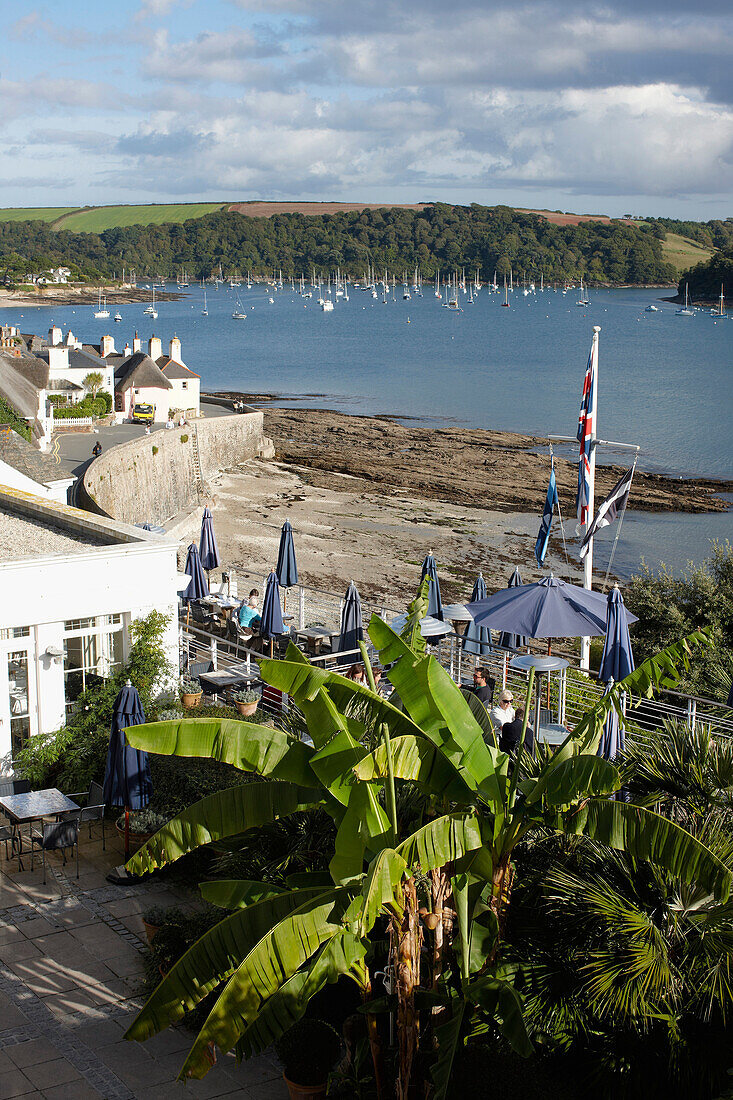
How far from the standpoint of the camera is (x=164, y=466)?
47.4 m

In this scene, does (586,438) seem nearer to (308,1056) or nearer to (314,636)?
(314,636)

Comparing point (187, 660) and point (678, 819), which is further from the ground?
point (678, 819)

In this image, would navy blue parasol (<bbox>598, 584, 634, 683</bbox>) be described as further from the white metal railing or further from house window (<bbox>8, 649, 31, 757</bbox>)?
house window (<bbox>8, 649, 31, 757</bbox>)

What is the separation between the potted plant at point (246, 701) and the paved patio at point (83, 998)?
2.77 meters

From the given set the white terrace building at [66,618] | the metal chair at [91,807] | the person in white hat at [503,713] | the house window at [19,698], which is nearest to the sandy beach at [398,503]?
the white terrace building at [66,618]

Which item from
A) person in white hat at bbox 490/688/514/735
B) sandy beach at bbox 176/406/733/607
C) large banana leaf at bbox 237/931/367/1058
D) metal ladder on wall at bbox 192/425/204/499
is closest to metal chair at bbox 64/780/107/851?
person in white hat at bbox 490/688/514/735

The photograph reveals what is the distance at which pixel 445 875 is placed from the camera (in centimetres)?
698

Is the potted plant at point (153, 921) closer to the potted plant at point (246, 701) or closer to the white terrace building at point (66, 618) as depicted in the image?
the potted plant at point (246, 701)

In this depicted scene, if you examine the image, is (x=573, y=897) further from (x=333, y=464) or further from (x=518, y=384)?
(x=518, y=384)

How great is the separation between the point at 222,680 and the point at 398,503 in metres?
34.0

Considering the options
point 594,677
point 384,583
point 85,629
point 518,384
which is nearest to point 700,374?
point 518,384

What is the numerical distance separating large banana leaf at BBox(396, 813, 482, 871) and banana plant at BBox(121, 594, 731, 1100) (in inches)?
0.4

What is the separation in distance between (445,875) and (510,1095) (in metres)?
1.34

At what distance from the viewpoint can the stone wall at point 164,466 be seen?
38906mm
